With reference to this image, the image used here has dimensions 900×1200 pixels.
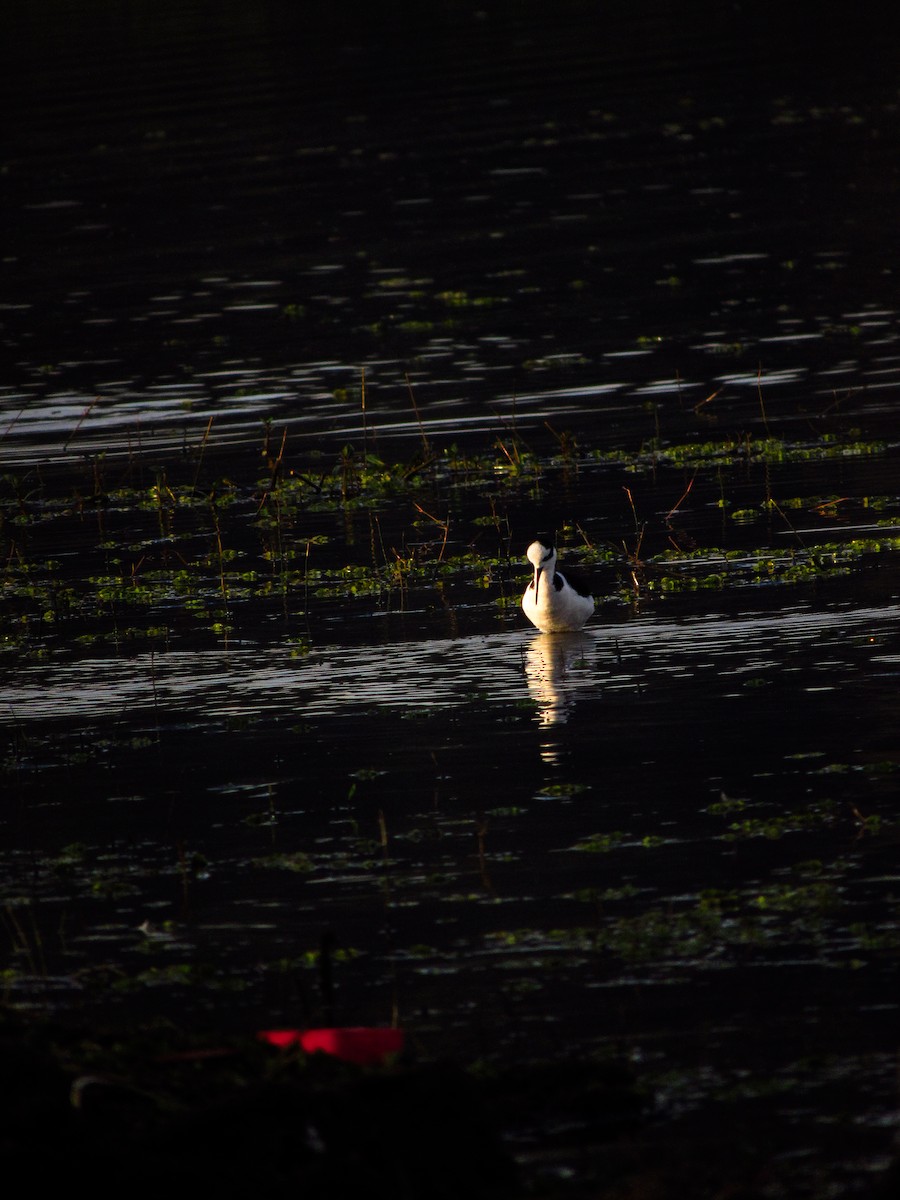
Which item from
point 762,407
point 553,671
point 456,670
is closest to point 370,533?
point 456,670

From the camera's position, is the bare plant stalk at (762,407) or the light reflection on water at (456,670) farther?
the bare plant stalk at (762,407)

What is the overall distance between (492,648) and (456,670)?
661 millimetres

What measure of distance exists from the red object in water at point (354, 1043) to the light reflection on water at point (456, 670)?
A: 5.12m

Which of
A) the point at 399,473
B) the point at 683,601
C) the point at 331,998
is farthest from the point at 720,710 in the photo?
the point at 399,473

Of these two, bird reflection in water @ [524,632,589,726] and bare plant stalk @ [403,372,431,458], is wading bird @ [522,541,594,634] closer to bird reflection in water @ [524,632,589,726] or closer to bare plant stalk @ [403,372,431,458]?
bird reflection in water @ [524,632,589,726]

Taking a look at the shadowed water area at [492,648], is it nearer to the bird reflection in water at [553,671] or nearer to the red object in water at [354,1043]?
the bird reflection in water at [553,671]

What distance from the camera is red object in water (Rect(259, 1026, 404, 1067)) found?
7.88 m

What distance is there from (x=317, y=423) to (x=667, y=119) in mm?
26152

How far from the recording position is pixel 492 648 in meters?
14.9

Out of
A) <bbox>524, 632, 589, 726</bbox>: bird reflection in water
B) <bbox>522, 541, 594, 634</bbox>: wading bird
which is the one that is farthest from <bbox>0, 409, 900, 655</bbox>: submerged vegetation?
<bbox>524, 632, 589, 726</bbox>: bird reflection in water

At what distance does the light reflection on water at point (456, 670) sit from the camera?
44.6 feet

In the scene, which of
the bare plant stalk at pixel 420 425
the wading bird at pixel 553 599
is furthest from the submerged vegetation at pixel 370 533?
the wading bird at pixel 553 599

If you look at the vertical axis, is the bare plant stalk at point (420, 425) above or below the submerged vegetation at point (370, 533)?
above

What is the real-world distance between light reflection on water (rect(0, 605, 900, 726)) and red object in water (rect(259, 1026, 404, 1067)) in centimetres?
512
